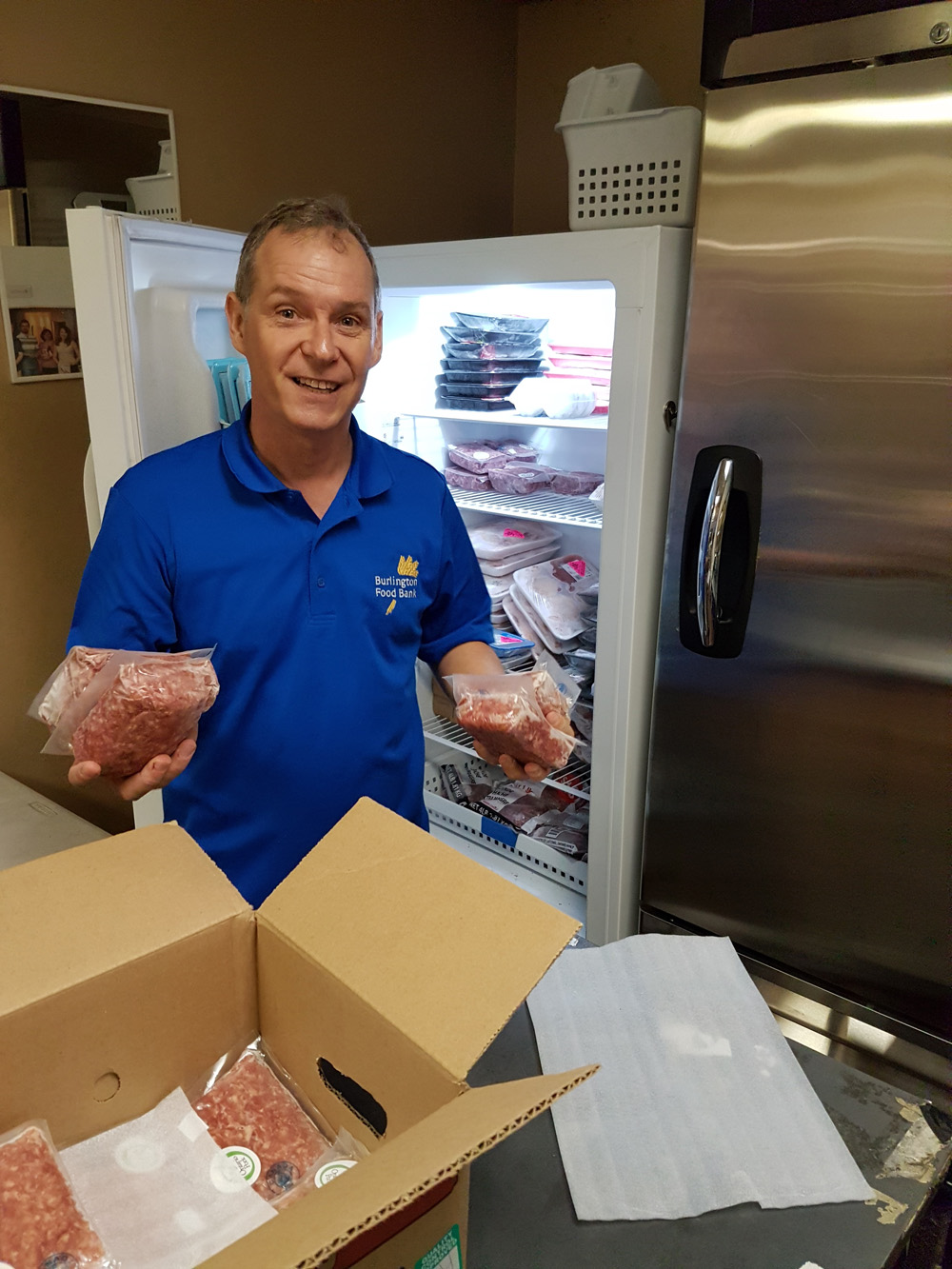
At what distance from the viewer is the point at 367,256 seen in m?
1.37

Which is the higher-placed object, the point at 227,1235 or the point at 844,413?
the point at 844,413

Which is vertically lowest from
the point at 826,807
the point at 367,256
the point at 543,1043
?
the point at 826,807

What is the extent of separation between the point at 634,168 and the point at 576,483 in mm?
807

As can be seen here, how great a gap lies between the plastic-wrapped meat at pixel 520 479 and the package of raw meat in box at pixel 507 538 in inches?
6.9

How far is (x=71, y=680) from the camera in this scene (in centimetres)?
105

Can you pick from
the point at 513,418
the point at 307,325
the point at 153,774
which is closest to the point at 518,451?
the point at 513,418

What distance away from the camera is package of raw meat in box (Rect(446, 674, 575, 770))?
1204 millimetres

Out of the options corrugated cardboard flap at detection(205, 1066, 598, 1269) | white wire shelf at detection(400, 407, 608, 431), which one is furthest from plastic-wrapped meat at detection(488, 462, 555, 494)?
corrugated cardboard flap at detection(205, 1066, 598, 1269)

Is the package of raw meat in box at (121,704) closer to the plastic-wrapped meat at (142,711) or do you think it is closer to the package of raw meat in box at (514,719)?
the plastic-wrapped meat at (142,711)

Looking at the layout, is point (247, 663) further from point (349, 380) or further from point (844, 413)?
point (844, 413)

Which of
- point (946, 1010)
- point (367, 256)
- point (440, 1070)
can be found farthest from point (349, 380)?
point (946, 1010)

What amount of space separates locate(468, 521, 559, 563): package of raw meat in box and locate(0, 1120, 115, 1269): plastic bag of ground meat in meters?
1.97

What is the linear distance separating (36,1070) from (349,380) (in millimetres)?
987

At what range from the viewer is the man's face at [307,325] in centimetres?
130
